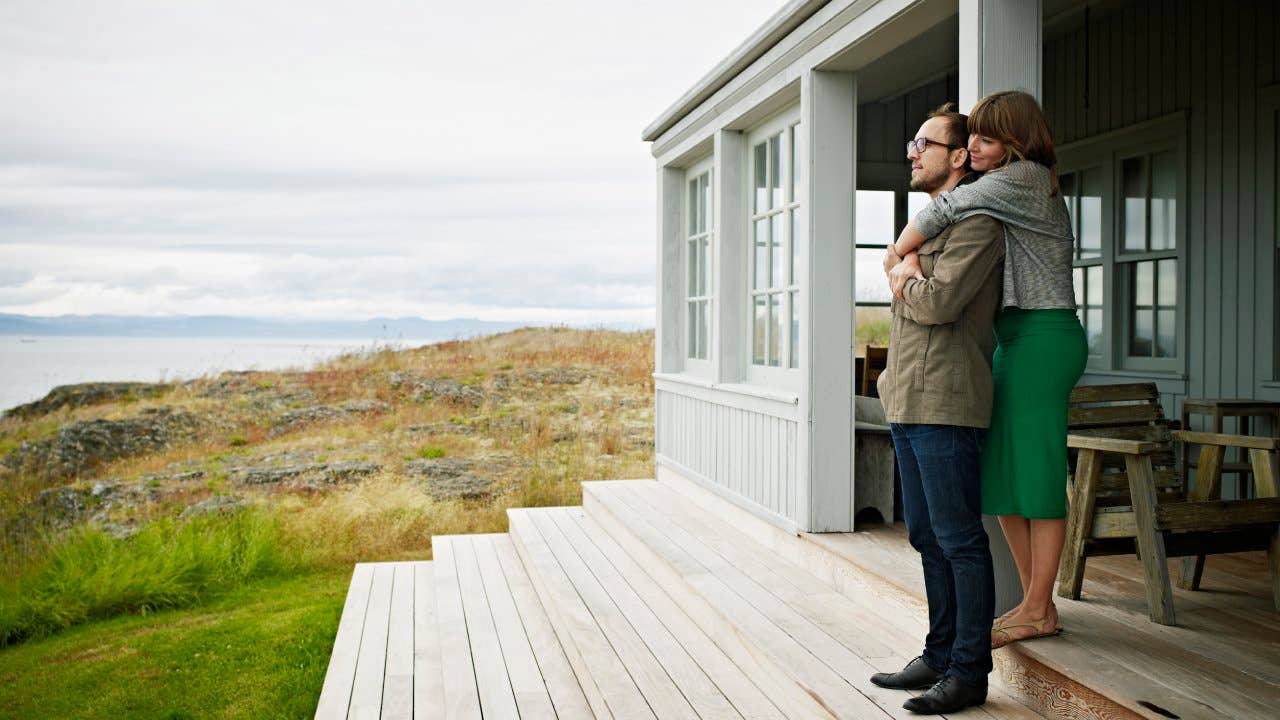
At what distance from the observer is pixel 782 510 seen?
14.9ft

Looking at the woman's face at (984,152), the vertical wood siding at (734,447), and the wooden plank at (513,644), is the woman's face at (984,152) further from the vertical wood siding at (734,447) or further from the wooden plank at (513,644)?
the wooden plank at (513,644)

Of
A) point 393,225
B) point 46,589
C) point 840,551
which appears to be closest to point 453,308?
point 393,225

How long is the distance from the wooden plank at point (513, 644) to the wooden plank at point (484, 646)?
0.8 inches

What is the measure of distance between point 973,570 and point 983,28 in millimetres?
1586

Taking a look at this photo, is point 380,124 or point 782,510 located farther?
point 380,124

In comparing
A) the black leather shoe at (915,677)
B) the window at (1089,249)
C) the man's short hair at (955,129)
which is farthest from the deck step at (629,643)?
the window at (1089,249)

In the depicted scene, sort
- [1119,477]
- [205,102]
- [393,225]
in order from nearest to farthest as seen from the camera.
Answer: [1119,477]
[205,102]
[393,225]

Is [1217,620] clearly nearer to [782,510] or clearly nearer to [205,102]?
[782,510]

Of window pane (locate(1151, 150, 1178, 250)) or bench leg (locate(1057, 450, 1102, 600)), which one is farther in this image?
window pane (locate(1151, 150, 1178, 250))

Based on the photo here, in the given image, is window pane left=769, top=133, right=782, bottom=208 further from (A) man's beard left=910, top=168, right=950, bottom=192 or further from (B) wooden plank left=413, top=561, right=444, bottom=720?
(B) wooden plank left=413, top=561, right=444, bottom=720

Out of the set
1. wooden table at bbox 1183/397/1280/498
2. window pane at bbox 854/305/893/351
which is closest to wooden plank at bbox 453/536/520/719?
wooden table at bbox 1183/397/1280/498

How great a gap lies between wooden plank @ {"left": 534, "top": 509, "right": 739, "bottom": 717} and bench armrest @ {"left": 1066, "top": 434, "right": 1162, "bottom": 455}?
4.60 feet

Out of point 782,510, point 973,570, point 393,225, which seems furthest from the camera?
point 393,225

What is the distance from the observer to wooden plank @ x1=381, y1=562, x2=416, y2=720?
11.6 feet
